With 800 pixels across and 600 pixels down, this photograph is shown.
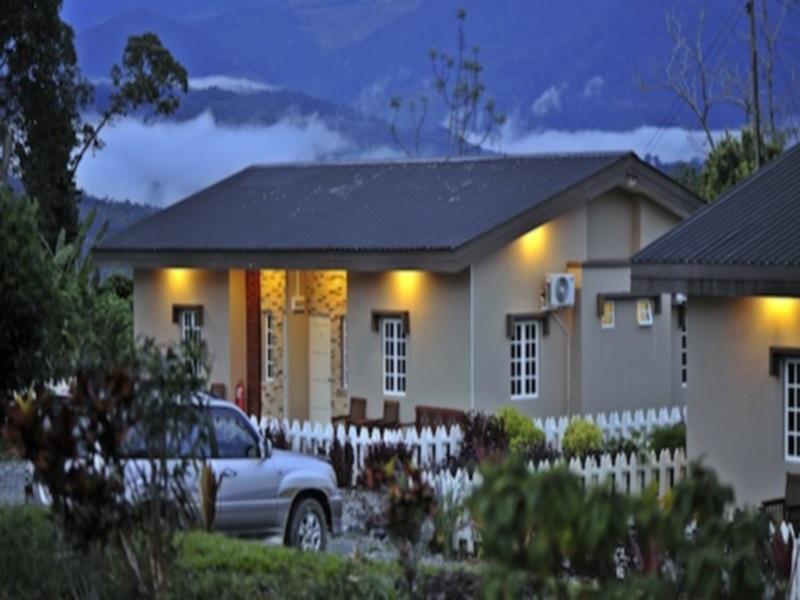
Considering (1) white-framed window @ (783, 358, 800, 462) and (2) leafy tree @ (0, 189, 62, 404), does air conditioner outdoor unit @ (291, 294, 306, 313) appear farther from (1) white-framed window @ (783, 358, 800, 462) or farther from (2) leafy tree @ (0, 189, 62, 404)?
(2) leafy tree @ (0, 189, 62, 404)

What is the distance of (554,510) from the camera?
610 cm

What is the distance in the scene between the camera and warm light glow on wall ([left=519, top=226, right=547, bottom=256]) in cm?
2684

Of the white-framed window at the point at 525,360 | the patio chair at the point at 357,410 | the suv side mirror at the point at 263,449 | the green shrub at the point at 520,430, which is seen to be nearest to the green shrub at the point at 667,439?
the green shrub at the point at 520,430

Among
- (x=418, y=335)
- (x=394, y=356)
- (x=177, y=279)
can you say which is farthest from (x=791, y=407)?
(x=177, y=279)

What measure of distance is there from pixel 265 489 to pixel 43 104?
3386cm

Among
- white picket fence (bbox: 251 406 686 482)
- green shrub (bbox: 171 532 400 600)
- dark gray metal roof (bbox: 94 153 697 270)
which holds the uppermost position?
dark gray metal roof (bbox: 94 153 697 270)

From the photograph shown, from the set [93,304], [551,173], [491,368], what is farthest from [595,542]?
[93,304]

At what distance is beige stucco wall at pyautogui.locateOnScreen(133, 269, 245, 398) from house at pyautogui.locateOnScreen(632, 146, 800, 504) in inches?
412

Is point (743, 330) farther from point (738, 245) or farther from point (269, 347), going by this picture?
point (269, 347)

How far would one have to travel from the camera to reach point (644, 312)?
28688 mm

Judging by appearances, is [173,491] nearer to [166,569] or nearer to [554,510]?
[166,569]

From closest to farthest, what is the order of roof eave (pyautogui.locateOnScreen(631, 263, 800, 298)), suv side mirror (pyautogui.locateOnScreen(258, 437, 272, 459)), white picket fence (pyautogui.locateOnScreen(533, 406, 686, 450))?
suv side mirror (pyautogui.locateOnScreen(258, 437, 272, 459))
roof eave (pyautogui.locateOnScreen(631, 263, 800, 298))
white picket fence (pyautogui.locateOnScreen(533, 406, 686, 450))

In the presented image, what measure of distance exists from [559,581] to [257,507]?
1006cm

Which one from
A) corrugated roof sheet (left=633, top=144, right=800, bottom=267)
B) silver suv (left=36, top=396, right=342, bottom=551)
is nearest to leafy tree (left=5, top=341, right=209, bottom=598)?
silver suv (left=36, top=396, right=342, bottom=551)
